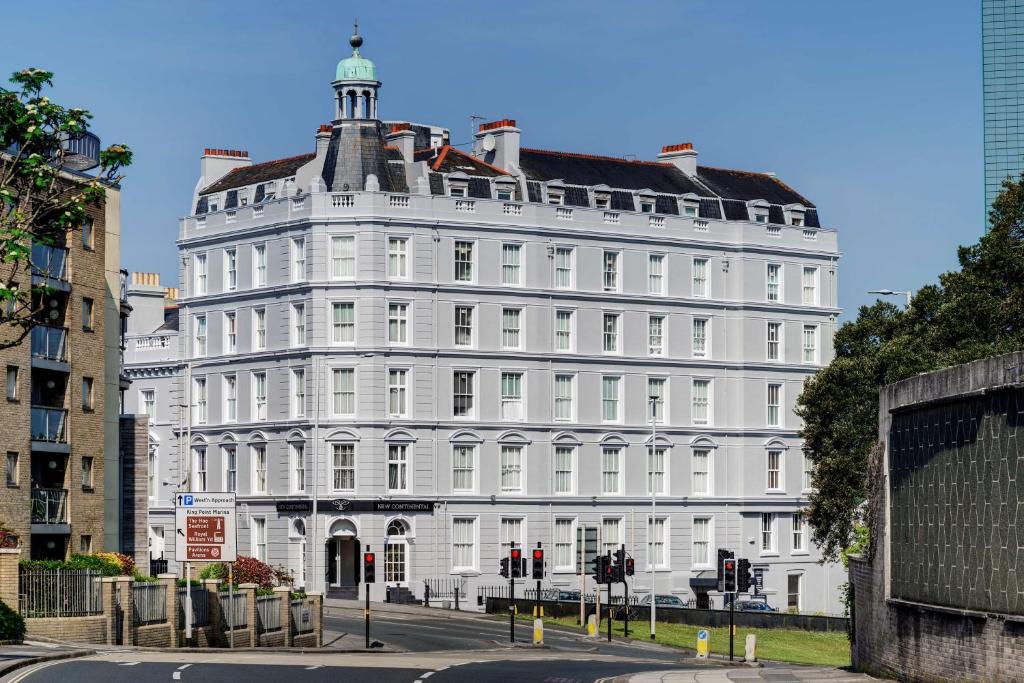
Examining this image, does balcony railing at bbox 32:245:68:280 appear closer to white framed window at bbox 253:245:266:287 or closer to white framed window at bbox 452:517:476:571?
white framed window at bbox 253:245:266:287

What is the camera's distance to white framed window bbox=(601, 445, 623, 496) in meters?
105

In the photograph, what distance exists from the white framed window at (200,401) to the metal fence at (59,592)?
53.8m

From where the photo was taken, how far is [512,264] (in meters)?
102

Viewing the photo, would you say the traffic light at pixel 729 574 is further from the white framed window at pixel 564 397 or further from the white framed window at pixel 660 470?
the white framed window at pixel 660 470

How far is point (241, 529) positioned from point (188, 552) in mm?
47800

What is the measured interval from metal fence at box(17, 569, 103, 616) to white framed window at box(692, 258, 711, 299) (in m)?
60.8

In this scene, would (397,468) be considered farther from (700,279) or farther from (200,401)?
(700,279)

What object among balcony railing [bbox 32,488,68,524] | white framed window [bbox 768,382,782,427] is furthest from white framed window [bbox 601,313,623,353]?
balcony railing [bbox 32,488,68,524]

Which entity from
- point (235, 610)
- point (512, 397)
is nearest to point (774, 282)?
point (512, 397)

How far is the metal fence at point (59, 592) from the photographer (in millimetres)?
50656

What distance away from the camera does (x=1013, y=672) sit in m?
29.7

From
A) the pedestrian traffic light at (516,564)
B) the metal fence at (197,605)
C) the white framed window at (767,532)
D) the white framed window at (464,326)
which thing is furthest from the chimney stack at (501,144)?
the metal fence at (197,605)

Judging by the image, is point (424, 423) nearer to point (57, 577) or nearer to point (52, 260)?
point (52, 260)

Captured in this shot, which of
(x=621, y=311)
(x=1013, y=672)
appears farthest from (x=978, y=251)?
(x=1013, y=672)
